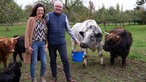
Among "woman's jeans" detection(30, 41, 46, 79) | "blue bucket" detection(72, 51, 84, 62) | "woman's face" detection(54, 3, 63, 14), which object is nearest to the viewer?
"woman's jeans" detection(30, 41, 46, 79)

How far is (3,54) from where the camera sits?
28.0 feet

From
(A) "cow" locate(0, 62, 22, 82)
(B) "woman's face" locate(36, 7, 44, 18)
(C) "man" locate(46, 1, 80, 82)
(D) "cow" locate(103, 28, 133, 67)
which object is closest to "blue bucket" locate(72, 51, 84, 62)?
(D) "cow" locate(103, 28, 133, 67)

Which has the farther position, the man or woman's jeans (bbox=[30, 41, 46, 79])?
the man

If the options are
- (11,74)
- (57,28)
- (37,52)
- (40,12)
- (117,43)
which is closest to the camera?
(11,74)

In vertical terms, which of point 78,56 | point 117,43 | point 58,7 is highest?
point 58,7

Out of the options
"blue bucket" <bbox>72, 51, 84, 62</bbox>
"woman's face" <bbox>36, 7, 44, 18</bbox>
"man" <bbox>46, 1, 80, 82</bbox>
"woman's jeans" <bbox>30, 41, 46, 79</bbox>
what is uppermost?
"woman's face" <bbox>36, 7, 44, 18</bbox>

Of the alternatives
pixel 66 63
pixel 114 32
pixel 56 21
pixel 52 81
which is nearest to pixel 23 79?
pixel 52 81

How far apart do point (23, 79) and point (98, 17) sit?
34795 mm

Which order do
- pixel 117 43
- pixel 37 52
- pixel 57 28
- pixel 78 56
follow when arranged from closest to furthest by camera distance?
pixel 37 52 < pixel 57 28 < pixel 117 43 < pixel 78 56

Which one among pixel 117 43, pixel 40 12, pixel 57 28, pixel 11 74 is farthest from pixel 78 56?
pixel 11 74

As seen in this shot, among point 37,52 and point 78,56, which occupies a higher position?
point 37,52

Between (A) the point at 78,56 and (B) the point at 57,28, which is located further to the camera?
(A) the point at 78,56

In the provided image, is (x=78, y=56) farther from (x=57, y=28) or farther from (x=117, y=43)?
(x=57, y=28)

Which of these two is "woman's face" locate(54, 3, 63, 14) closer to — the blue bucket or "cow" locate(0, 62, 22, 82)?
"cow" locate(0, 62, 22, 82)
